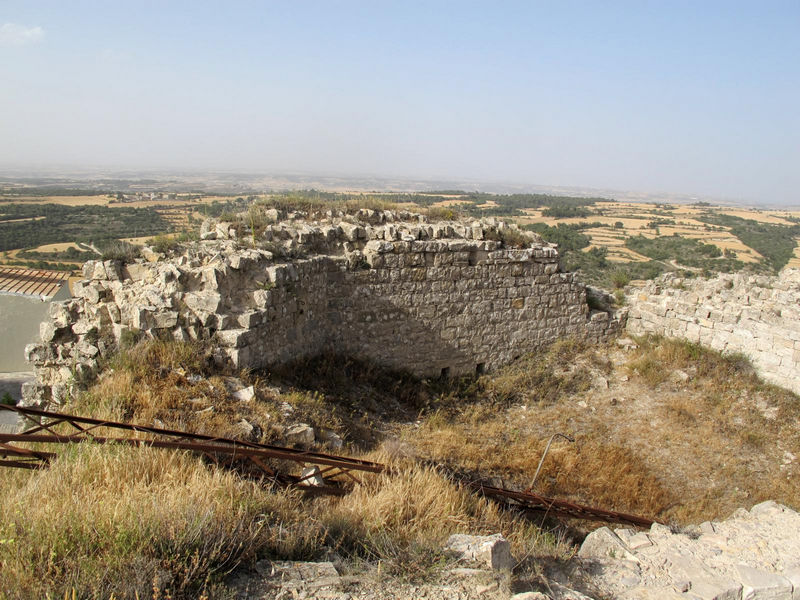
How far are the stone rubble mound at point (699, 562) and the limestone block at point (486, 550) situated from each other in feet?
2.59

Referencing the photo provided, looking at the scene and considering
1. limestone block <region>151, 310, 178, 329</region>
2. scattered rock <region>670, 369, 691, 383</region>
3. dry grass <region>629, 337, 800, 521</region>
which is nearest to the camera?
limestone block <region>151, 310, 178, 329</region>

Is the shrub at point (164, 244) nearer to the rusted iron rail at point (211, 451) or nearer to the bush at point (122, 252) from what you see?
the bush at point (122, 252)

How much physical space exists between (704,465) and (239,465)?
6327mm

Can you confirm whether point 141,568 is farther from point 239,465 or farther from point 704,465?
point 704,465

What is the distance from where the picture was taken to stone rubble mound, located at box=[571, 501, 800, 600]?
3.68m

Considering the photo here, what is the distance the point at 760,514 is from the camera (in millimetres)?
5223

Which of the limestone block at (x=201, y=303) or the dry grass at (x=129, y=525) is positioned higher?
the limestone block at (x=201, y=303)

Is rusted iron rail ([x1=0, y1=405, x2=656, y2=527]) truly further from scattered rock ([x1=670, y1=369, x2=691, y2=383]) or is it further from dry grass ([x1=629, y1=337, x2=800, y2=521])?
scattered rock ([x1=670, y1=369, x2=691, y2=383])

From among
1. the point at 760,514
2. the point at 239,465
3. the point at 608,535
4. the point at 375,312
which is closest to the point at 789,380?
the point at 760,514

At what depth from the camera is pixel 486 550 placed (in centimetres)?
317

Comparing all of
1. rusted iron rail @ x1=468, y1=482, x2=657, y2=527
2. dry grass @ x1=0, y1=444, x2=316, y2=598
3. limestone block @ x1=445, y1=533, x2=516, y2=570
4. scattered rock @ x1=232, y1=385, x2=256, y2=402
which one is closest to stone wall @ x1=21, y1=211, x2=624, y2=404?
scattered rock @ x1=232, y1=385, x2=256, y2=402

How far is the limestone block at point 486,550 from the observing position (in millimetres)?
3146

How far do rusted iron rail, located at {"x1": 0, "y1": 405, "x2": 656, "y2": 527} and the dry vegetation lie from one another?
0.48ft

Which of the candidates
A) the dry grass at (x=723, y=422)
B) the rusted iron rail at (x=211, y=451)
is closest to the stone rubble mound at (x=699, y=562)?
the dry grass at (x=723, y=422)
